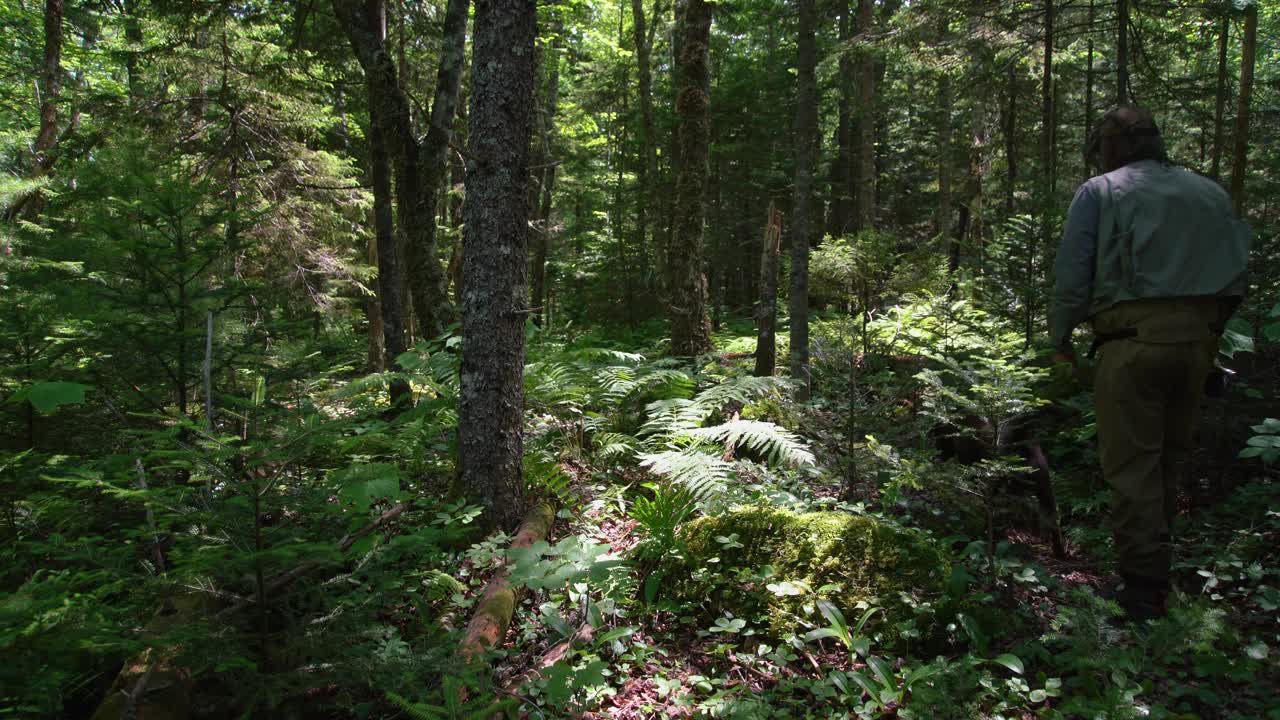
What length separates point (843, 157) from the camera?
17922mm

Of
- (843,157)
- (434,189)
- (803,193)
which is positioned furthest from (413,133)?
(843,157)

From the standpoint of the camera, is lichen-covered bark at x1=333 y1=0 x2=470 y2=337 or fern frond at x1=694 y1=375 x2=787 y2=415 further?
lichen-covered bark at x1=333 y1=0 x2=470 y2=337

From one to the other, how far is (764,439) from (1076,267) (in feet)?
7.82

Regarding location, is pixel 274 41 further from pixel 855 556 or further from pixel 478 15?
pixel 855 556

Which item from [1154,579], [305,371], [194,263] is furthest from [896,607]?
[194,263]

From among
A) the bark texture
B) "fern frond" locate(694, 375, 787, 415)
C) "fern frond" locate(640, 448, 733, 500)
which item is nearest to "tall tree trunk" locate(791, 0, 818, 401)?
"fern frond" locate(694, 375, 787, 415)

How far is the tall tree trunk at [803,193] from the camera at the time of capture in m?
6.59

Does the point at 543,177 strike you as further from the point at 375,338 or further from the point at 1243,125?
the point at 1243,125

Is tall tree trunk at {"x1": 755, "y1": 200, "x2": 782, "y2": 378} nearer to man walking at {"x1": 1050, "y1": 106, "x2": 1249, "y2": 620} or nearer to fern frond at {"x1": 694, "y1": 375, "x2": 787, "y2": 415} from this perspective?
fern frond at {"x1": 694, "y1": 375, "x2": 787, "y2": 415}

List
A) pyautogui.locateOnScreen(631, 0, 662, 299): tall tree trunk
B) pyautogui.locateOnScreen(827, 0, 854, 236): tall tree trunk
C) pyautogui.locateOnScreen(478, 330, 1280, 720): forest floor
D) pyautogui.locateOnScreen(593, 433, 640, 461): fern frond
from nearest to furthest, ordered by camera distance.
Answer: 1. pyautogui.locateOnScreen(478, 330, 1280, 720): forest floor
2. pyautogui.locateOnScreen(593, 433, 640, 461): fern frond
3. pyautogui.locateOnScreen(631, 0, 662, 299): tall tree trunk
4. pyautogui.locateOnScreen(827, 0, 854, 236): tall tree trunk

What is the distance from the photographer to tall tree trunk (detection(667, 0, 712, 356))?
8078 millimetres

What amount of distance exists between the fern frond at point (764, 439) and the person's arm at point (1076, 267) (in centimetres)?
184

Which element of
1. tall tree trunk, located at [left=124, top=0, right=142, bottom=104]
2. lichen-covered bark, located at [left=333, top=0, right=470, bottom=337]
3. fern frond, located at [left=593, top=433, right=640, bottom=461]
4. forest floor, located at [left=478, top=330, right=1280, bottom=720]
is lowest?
forest floor, located at [left=478, top=330, right=1280, bottom=720]

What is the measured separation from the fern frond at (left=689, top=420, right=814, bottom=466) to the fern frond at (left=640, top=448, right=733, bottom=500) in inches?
12.5
